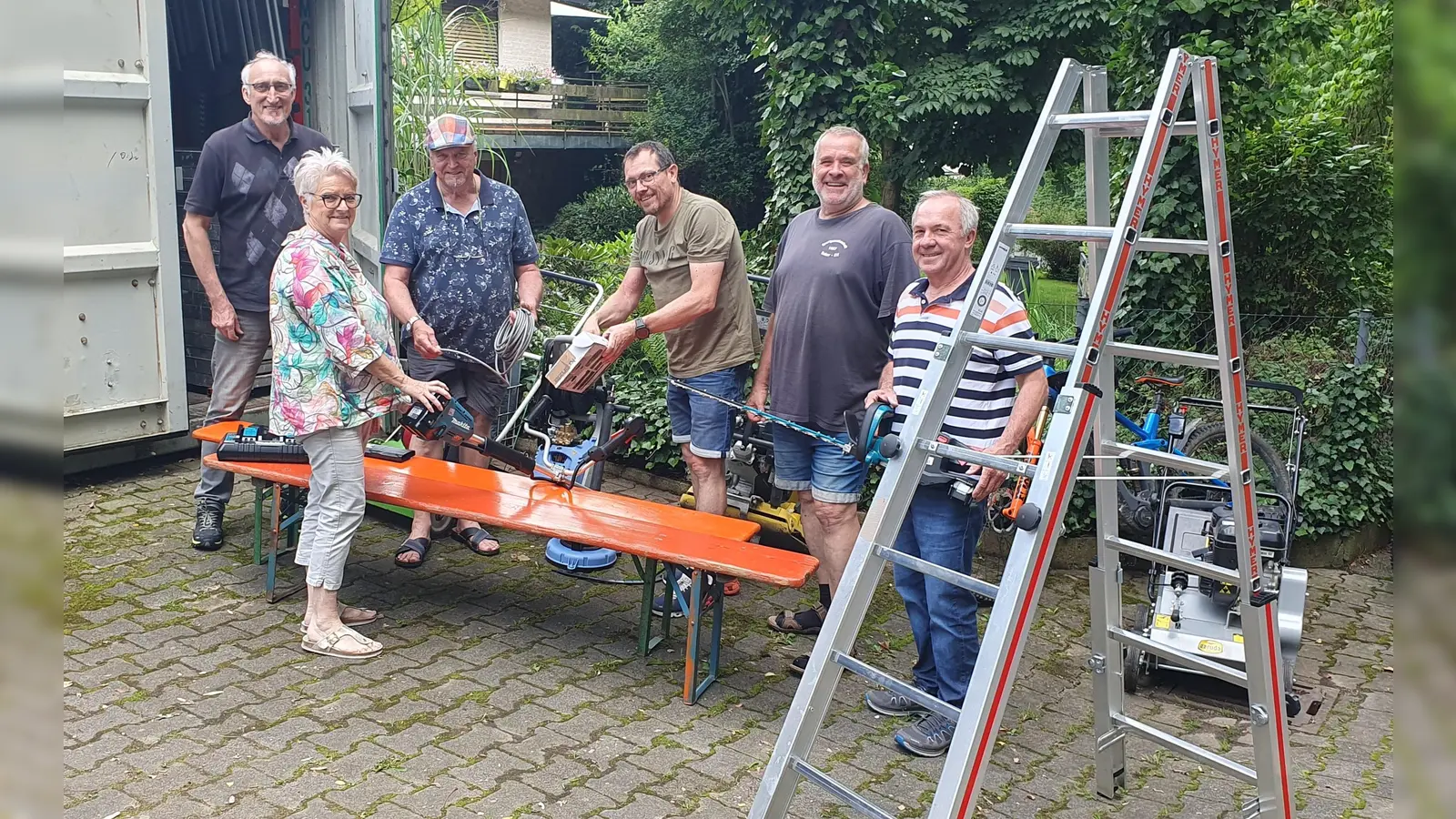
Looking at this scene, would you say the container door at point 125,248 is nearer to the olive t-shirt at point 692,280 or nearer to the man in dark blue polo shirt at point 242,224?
the man in dark blue polo shirt at point 242,224

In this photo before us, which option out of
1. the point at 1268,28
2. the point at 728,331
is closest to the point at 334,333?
the point at 728,331

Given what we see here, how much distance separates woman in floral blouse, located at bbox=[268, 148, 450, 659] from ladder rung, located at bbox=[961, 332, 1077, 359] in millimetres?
2361

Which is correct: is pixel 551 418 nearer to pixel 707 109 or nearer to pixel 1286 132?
pixel 1286 132

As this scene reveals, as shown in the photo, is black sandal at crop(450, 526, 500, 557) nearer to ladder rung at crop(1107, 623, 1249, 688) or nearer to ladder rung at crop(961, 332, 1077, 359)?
ladder rung at crop(1107, 623, 1249, 688)

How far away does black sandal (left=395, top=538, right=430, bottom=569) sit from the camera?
18.5 feet

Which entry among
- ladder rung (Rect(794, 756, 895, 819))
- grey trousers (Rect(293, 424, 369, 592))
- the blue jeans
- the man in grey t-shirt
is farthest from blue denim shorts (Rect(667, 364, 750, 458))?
ladder rung (Rect(794, 756, 895, 819))

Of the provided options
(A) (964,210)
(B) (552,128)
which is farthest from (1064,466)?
(B) (552,128)

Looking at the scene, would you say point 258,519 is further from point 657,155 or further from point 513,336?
point 657,155

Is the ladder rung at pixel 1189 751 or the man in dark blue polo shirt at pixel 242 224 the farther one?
the man in dark blue polo shirt at pixel 242 224

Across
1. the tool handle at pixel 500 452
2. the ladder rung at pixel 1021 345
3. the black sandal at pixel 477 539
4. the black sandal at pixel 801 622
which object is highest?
the ladder rung at pixel 1021 345

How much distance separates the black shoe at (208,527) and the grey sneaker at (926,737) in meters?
3.48

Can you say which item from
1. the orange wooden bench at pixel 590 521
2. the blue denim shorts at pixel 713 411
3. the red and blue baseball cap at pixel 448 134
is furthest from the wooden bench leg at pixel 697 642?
the red and blue baseball cap at pixel 448 134

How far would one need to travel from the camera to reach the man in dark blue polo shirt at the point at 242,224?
18.4 feet

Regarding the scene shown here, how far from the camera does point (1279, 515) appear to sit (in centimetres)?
484
